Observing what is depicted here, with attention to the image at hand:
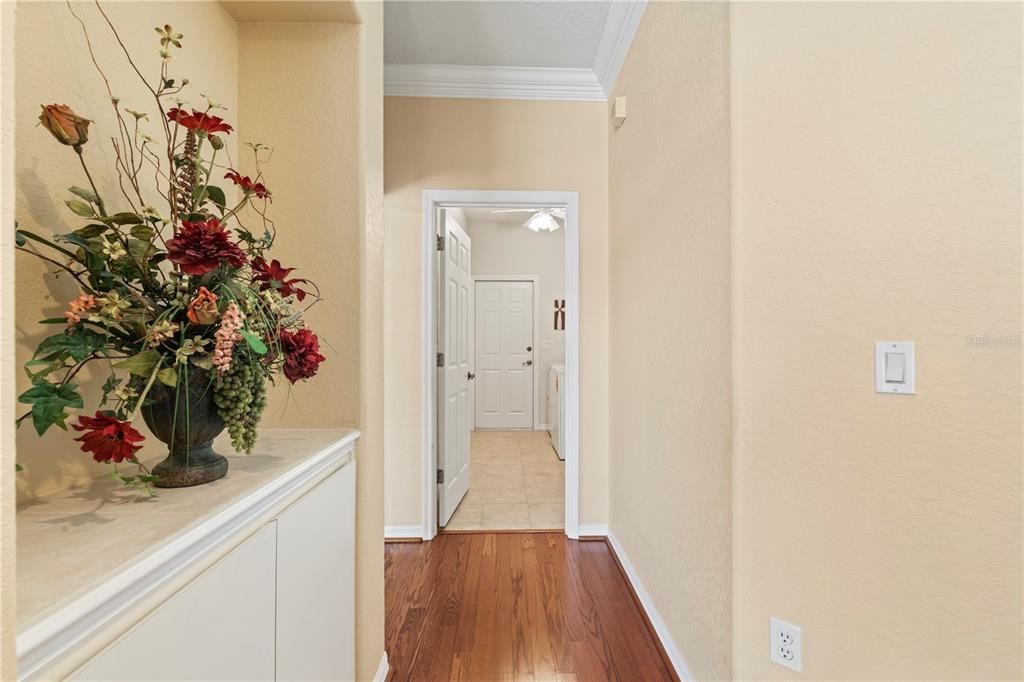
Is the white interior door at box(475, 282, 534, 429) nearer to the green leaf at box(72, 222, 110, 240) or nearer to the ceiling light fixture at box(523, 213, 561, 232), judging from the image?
the ceiling light fixture at box(523, 213, 561, 232)

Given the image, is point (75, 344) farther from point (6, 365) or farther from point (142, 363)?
point (6, 365)

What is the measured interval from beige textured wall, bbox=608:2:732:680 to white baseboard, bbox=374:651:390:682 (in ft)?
3.58

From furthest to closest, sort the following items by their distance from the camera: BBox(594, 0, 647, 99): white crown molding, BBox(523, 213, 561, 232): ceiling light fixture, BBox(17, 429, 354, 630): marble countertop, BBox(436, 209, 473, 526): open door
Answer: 1. BBox(523, 213, 561, 232): ceiling light fixture
2. BBox(436, 209, 473, 526): open door
3. BBox(594, 0, 647, 99): white crown molding
4. BBox(17, 429, 354, 630): marble countertop

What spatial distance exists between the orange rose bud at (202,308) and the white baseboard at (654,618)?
184 centimetres

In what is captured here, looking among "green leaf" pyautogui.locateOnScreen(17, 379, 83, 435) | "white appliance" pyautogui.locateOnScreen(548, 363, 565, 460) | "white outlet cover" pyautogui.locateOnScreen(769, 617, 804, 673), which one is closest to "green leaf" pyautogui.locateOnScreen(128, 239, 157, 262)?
"green leaf" pyautogui.locateOnScreen(17, 379, 83, 435)

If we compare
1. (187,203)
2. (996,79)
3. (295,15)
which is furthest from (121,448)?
(996,79)

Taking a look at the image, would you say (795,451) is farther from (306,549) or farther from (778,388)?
(306,549)

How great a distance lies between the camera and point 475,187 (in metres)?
2.69

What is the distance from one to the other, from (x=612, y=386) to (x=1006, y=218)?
1816mm

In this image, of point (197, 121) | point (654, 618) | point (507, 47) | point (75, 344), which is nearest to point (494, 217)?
point (507, 47)

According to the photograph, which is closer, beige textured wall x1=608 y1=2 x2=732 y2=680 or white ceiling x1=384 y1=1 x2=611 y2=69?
beige textured wall x1=608 y1=2 x2=732 y2=680

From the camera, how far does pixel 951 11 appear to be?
102 centimetres

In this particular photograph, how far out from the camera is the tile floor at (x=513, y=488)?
2.85m

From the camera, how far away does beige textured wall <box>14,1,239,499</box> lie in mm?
706
